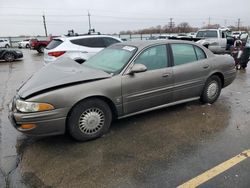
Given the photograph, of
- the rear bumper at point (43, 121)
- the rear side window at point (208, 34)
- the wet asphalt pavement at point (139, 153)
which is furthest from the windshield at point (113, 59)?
the rear side window at point (208, 34)

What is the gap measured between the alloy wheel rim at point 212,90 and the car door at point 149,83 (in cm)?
117

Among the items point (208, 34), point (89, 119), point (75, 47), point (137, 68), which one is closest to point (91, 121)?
point (89, 119)

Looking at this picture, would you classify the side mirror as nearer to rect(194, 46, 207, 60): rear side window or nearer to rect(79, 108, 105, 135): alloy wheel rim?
rect(79, 108, 105, 135): alloy wheel rim

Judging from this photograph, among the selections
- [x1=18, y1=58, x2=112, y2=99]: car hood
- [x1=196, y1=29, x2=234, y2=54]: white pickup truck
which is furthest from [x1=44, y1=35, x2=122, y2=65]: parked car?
[x1=196, y1=29, x2=234, y2=54]: white pickup truck

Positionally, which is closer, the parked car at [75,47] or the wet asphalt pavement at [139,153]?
the wet asphalt pavement at [139,153]

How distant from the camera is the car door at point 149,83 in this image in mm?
4129

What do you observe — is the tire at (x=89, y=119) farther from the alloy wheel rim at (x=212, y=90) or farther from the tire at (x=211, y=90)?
the alloy wheel rim at (x=212, y=90)

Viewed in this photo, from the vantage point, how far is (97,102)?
12.6 ft

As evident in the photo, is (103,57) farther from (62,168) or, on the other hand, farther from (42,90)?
(62,168)

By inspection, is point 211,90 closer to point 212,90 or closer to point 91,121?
point 212,90

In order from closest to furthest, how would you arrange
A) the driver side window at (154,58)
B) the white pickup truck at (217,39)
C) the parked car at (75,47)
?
1. the driver side window at (154,58)
2. the parked car at (75,47)
3. the white pickup truck at (217,39)

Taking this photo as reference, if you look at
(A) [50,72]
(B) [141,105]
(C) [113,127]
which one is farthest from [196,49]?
(A) [50,72]

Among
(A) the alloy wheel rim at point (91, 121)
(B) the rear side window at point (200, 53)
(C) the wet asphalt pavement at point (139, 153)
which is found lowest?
(C) the wet asphalt pavement at point (139, 153)

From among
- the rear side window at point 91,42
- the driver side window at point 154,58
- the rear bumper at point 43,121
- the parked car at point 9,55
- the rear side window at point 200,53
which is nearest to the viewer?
the rear bumper at point 43,121
